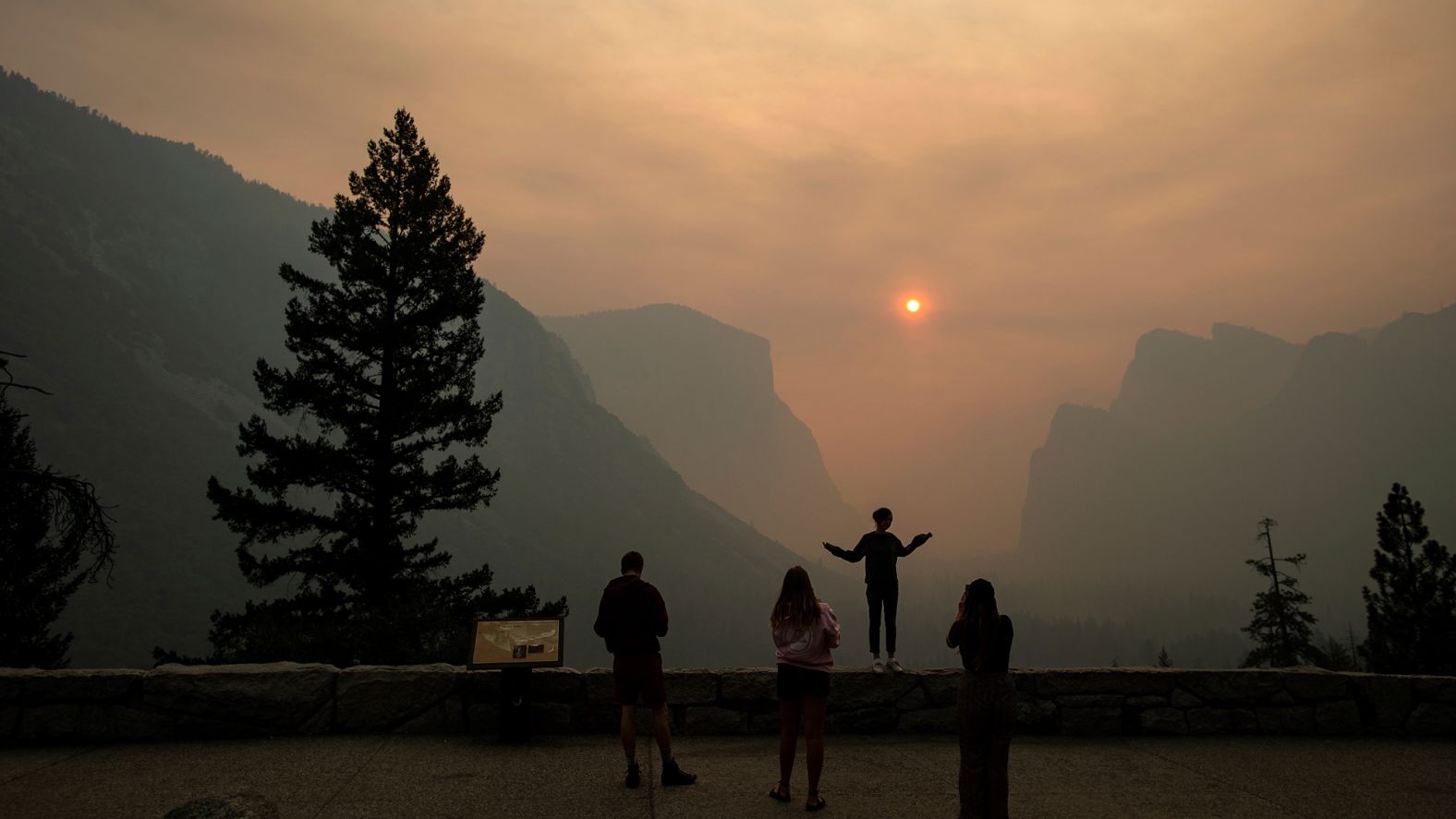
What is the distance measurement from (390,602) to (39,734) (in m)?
10.3

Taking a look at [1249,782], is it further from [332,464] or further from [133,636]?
[133,636]

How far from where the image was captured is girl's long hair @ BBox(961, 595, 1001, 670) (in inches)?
255

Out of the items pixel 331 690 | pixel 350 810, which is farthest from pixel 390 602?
pixel 350 810

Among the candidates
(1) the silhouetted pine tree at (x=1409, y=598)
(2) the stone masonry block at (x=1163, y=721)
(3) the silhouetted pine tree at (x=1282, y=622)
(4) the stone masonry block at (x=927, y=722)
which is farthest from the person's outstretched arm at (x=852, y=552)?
(3) the silhouetted pine tree at (x=1282, y=622)

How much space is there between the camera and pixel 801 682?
23.3ft

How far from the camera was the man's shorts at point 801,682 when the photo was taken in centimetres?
709

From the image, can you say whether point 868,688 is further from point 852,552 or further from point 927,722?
point 852,552

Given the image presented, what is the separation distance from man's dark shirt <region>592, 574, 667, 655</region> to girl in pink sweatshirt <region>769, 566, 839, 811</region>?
118 centimetres

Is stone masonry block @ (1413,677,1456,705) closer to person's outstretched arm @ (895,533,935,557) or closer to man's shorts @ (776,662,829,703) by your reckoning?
person's outstretched arm @ (895,533,935,557)

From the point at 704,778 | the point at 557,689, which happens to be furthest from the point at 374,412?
the point at 704,778

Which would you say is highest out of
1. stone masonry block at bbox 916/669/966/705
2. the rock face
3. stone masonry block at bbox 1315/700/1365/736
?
stone masonry block at bbox 916/669/966/705

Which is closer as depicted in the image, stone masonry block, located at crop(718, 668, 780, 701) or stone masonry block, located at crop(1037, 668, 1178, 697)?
stone masonry block, located at crop(718, 668, 780, 701)

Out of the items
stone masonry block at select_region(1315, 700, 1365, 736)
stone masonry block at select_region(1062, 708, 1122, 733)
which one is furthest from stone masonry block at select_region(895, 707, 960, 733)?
stone masonry block at select_region(1315, 700, 1365, 736)

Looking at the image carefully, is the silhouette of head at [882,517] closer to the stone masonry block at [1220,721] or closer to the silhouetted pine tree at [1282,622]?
the stone masonry block at [1220,721]
